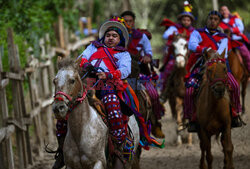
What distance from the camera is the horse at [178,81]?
11711 mm

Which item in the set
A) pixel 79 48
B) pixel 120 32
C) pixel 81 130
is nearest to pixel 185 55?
pixel 120 32

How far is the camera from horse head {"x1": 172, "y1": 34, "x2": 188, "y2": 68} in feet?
38.4

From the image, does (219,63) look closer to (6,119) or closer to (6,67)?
(6,119)

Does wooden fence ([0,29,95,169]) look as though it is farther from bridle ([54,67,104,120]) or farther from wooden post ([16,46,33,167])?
bridle ([54,67,104,120])

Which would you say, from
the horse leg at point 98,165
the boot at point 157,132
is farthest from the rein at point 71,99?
the boot at point 157,132

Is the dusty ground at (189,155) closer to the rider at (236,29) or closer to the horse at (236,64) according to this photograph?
the horse at (236,64)

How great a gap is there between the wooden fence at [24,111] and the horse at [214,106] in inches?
A: 108

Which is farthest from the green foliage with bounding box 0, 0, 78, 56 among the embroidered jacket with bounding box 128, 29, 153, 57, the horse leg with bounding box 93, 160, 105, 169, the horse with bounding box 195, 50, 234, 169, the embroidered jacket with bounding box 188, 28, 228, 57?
the horse leg with bounding box 93, 160, 105, 169

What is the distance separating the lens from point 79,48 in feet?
67.1

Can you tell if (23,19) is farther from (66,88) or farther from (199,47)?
(66,88)

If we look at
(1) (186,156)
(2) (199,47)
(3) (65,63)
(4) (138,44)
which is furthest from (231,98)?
(3) (65,63)

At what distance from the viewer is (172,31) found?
513 inches

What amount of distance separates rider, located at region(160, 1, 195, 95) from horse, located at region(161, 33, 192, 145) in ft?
1.46

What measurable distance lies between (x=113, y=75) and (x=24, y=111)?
3.90 meters
